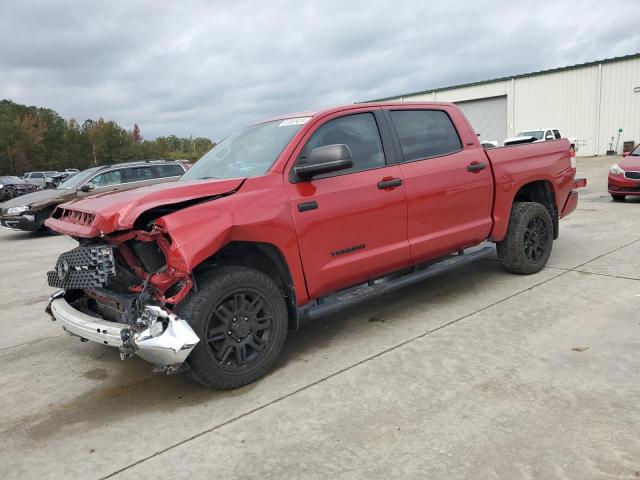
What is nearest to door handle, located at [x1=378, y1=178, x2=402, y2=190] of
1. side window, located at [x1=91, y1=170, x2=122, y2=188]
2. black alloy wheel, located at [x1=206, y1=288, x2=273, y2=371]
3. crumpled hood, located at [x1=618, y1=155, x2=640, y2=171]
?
black alloy wheel, located at [x1=206, y1=288, x2=273, y2=371]

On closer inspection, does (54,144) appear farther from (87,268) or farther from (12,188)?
(87,268)

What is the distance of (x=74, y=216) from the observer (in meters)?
3.66

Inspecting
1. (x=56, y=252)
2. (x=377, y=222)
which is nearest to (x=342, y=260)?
(x=377, y=222)

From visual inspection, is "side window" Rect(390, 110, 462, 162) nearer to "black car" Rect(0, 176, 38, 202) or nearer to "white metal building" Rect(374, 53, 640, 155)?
"black car" Rect(0, 176, 38, 202)

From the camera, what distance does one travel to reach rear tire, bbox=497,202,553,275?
17.4 ft

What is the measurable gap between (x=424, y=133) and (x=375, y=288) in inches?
62.3

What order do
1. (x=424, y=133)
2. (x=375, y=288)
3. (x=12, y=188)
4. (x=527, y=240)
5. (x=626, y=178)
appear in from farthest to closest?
1. (x=12, y=188)
2. (x=626, y=178)
3. (x=527, y=240)
4. (x=424, y=133)
5. (x=375, y=288)

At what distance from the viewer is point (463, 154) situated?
487 cm

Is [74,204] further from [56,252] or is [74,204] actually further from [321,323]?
[56,252]

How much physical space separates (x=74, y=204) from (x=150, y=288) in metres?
1.07

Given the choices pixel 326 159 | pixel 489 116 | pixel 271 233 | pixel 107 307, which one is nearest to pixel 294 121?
pixel 326 159

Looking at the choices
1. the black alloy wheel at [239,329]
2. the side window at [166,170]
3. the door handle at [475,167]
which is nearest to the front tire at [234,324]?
the black alloy wheel at [239,329]

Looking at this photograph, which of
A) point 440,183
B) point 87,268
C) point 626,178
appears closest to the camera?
point 87,268

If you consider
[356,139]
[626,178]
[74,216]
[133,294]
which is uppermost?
[356,139]
